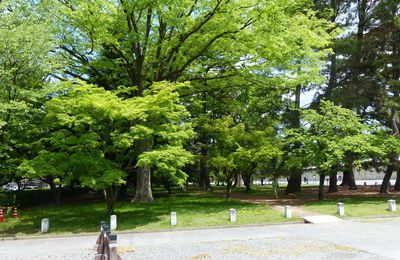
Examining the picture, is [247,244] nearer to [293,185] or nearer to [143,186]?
[143,186]

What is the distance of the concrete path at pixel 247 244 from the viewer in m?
10.1

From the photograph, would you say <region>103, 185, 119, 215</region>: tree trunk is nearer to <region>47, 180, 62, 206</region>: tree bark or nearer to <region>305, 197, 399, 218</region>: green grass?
<region>47, 180, 62, 206</region>: tree bark

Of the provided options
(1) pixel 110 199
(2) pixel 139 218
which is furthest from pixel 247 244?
(1) pixel 110 199

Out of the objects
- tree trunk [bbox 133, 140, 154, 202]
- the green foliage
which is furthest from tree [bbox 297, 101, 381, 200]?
tree trunk [bbox 133, 140, 154, 202]

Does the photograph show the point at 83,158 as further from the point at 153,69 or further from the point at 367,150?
the point at 367,150

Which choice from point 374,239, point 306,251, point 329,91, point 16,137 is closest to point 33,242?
point 16,137

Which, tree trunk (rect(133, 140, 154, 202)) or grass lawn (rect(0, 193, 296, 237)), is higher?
tree trunk (rect(133, 140, 154, 202))

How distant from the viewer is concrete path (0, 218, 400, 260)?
10.1 metres

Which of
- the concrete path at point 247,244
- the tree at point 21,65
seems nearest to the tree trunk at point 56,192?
the tree at point 21,65

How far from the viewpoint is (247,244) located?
38.4ft

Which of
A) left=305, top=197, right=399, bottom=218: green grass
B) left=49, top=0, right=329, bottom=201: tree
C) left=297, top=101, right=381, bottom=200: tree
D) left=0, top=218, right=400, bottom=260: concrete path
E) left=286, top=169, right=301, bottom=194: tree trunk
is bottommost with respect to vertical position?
left=0, top=218, right=400, bottom=260: concrete path

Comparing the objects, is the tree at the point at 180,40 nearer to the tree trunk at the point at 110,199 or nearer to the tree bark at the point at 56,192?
the tree trunk at the point at 110,199

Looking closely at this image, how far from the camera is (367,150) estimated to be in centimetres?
2072

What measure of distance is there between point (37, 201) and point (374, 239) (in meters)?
25.2
